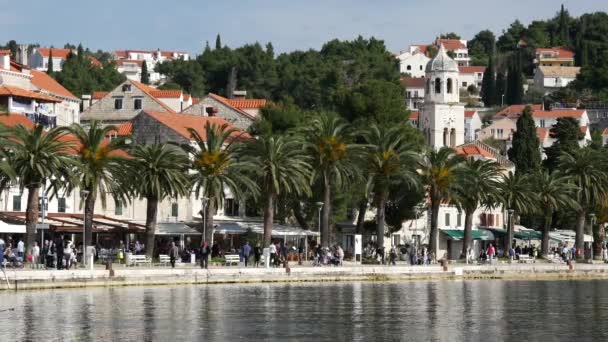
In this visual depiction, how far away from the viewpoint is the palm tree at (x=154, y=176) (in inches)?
3504

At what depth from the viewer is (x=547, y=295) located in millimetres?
83500

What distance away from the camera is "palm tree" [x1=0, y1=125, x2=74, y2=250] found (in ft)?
265

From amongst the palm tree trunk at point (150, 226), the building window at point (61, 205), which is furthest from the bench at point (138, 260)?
the building window at point (61, 205)

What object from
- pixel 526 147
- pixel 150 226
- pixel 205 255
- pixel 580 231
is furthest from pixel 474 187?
pixel 526 147

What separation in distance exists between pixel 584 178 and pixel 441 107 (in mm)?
33635

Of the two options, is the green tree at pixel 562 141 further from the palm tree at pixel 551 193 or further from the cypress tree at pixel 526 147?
the palm tree at pixel 551 193

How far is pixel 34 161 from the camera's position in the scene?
80.7 meters

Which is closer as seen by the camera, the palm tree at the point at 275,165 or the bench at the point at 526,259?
the palm tree at the point at 275,165

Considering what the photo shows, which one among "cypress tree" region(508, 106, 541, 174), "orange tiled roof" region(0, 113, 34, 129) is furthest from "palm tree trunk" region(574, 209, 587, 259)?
"orange tiled roof" region(0, 113, 34, 129)

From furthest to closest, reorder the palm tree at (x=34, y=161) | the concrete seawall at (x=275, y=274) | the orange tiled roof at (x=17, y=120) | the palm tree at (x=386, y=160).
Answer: the orange tiled roof at (x=17, y=120), the palm tree at (x=386, y=160), the palm tree at (x=34, y=161), the concrete seawall at (x=275, y=274)

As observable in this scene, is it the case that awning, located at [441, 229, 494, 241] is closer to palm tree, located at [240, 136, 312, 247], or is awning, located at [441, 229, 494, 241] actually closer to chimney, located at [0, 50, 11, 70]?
palm tree, located at [240, 136, 312, 247]

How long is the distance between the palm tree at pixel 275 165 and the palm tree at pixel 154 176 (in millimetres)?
5449

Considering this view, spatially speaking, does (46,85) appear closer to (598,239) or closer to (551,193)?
(551,193)

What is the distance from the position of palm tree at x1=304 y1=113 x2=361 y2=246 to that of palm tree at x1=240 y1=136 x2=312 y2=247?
211 cm
